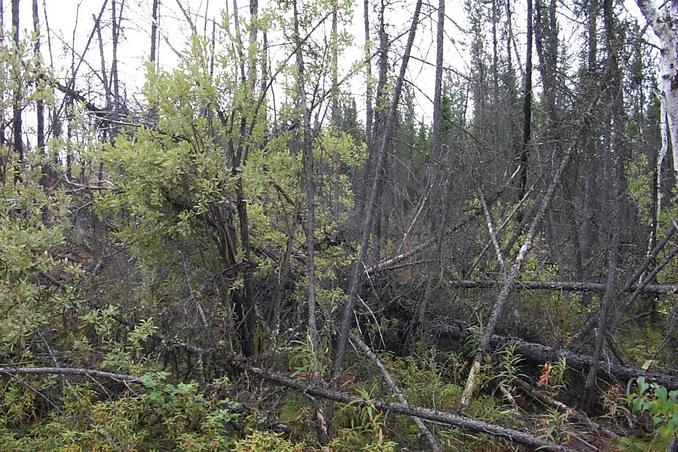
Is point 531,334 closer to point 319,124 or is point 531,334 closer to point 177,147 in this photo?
point 319,124

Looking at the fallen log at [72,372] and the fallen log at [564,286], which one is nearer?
the fallen log at [72,372]

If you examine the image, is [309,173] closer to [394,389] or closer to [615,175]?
[394,389]

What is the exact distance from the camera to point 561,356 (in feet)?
17.5

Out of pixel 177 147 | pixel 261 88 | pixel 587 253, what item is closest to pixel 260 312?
pixel 177 147

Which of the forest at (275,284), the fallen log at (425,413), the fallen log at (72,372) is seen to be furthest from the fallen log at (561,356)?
the fallen log at (72,372)

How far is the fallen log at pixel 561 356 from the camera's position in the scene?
496 cm

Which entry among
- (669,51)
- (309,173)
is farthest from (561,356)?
(309,173)

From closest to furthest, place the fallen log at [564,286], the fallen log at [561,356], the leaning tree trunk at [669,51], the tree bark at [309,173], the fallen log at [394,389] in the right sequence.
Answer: the fallen log at [394,389] < the leaning tree trunk at [669,51] < the tree bark at [309,173] < the fallen log at [561,356] < the fallen log at [564,286]

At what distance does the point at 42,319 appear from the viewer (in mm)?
4281

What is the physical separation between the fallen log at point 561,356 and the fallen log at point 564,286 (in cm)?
59

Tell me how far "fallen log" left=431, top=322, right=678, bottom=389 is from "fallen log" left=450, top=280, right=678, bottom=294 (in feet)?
1.92

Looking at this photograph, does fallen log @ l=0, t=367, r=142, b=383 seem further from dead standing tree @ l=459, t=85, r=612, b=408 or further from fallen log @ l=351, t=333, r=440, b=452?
dead standing tree @ l=459, t=85, r=612, b=408

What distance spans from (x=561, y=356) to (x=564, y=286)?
1.18m

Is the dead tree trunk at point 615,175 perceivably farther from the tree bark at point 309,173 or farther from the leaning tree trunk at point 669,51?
the tree bark at point 309,173
